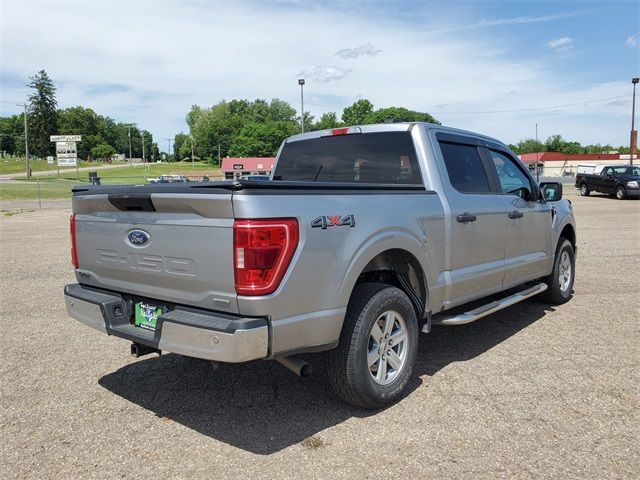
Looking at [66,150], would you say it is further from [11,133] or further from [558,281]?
[11,133]

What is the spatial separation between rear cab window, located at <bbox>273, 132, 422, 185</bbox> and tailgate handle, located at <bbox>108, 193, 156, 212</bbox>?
6.60 feet

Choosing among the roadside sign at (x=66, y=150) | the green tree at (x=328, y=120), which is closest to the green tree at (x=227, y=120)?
the green tree at (x=328, y=120)

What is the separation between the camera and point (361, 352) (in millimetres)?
3584

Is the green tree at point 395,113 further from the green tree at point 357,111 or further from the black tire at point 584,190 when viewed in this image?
Answer: the black tire at point 584,190

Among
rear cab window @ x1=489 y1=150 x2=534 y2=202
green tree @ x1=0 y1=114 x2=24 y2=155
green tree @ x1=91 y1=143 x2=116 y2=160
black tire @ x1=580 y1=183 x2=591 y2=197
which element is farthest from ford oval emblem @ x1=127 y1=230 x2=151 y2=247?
green tree @ x1=0 y1=114 x2=24 y2=155

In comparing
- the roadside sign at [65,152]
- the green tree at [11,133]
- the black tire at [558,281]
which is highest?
the green tree at [11,133]

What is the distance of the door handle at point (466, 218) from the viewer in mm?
4531

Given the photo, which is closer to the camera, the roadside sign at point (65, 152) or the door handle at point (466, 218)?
the door handle at point (466, 218)

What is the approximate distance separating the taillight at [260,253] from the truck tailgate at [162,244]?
0.05 meters

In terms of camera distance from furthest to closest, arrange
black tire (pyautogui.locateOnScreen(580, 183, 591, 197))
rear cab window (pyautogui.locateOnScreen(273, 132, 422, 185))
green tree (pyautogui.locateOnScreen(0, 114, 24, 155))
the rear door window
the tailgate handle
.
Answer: green tree (pyautogui.locateOnScreen(0, 114, 24, 155)) → black tire (pyautogui.locateOnScreen(580, 183, 591, 197)) → the rear door window → rear cab window (pyautogui.locateOnScreen(273, 132, 422, 185)) → the tailgate handle

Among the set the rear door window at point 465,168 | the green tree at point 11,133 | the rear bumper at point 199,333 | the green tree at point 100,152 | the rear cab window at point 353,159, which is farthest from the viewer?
the green tree at point 11,133

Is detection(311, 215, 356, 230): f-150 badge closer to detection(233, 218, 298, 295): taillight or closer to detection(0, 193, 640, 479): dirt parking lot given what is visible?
detection(233, 218, 298, 295): taillight

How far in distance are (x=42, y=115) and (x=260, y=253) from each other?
120 m

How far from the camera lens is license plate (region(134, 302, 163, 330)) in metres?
3.50
